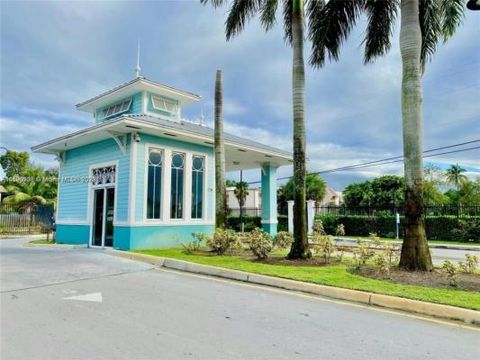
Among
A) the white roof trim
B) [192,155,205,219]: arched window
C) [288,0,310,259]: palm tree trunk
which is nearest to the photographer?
[288,0,310,259]: palm tree trunk

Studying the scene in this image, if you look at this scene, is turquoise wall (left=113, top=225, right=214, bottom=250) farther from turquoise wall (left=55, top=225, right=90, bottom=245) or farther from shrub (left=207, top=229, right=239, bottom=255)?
shrub (left=207, top=229, right=239, bottom=255)

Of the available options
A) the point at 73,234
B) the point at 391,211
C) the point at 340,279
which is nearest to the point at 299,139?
the point at 340,279

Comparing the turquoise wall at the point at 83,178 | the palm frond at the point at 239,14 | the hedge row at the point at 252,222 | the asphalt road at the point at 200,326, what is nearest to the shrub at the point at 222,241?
the turquoise wall at the point at 83,178

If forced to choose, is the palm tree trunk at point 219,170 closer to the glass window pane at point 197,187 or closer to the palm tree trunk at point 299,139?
the glass window pane at point 197,187

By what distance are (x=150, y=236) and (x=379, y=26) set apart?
10.4m

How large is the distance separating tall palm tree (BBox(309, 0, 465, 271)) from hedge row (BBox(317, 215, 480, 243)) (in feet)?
33.0

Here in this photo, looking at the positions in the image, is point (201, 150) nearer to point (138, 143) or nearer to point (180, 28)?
point (138, 143)

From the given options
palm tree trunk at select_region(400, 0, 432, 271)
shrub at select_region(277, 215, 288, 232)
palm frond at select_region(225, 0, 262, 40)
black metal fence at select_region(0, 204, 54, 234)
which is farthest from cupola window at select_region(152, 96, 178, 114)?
shrub at select_region(277, 215, 288, 232)

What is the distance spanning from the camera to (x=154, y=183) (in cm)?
1393

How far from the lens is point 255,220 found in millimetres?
31859

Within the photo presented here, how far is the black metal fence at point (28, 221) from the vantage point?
25.9 metres

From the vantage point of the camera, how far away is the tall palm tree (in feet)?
26.9

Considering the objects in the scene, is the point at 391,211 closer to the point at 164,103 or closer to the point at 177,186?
the point at 177,186

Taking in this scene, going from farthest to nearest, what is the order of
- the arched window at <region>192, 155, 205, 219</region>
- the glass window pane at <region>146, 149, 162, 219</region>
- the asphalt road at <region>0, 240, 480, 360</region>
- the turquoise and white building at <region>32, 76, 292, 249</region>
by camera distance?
the arched window at <region>192, 155, 205, 219</region> → the glass window pane at <region>146, 149, 162, 219</region> → the turquoise and white building at <region>32, 76, 292, 249</region> → the asphalt road at <region>0, 240, 480, 360</region>
